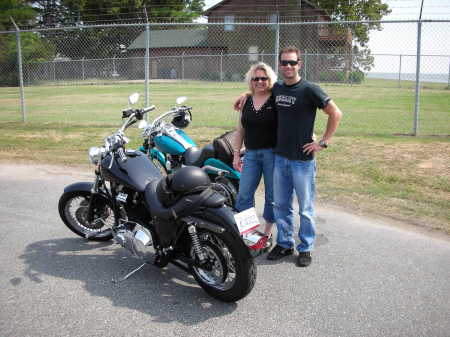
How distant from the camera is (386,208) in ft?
17.9

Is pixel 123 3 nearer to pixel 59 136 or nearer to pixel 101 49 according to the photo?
pixel 101 49

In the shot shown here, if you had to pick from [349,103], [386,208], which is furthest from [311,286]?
[349,103]

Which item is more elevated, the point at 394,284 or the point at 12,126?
the point at 12,126

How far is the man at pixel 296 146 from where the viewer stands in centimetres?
373

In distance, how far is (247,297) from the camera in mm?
3477

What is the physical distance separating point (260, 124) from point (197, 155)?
1.11m

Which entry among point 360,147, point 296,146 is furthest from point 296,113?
point 360,147

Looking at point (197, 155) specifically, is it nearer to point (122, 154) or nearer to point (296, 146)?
point (122, 154)

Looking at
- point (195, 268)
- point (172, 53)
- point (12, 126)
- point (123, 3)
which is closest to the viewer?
point (195, 268)

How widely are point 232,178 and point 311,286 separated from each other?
158 cm

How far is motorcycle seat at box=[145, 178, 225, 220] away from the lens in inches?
130

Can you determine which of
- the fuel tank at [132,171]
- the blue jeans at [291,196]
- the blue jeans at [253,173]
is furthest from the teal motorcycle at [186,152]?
the fuel tank at [132,171]

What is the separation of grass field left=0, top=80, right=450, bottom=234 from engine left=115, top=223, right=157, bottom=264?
9.35 feet

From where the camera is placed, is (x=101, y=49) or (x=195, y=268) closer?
(x=195, y=268)
